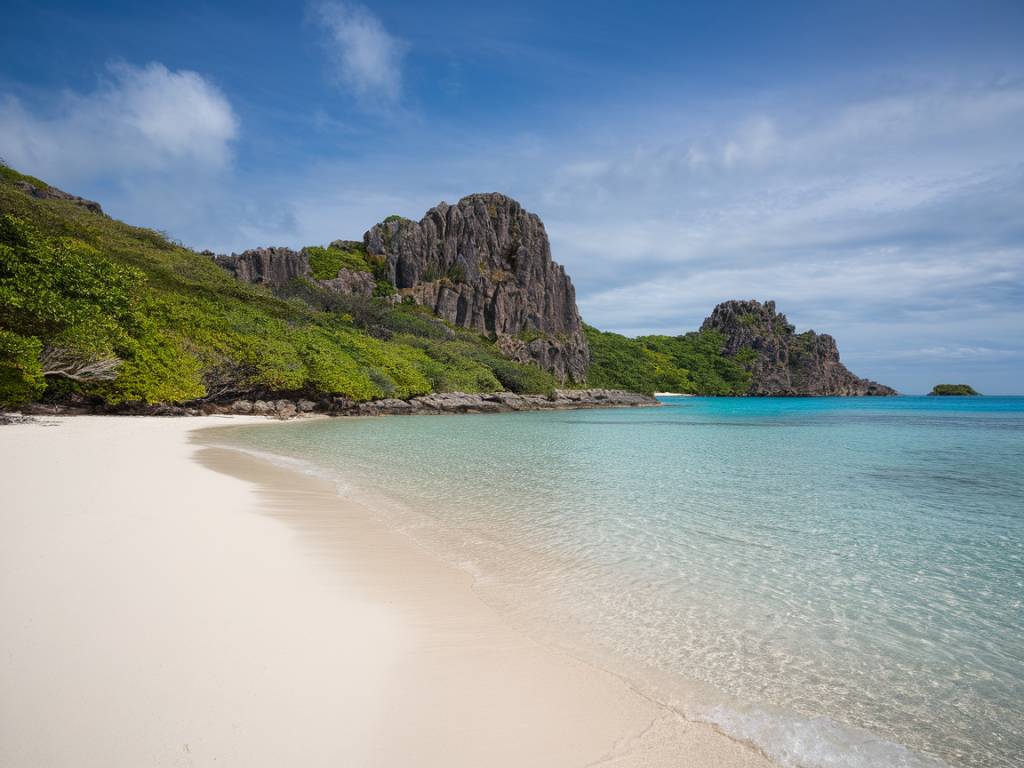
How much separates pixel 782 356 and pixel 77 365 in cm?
17891

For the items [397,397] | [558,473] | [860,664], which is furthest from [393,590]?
[397,397]

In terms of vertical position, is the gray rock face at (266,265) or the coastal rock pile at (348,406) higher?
the gray rock face at (266,265)

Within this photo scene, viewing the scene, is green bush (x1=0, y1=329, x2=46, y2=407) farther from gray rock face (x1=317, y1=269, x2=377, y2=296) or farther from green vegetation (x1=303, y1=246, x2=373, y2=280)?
green vegetation (x1=303, y1=246, x2=373, y2=280)

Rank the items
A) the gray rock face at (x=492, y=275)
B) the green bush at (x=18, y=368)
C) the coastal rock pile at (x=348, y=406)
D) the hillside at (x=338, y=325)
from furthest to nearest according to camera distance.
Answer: the gray rock face at (x=492, y=275)
the coastal rock pile at (x=348, y=406)
the hillside at (x=338, y=325)
the green bush at (x=18, y=368)

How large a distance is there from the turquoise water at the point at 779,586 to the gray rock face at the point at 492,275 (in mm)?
87724

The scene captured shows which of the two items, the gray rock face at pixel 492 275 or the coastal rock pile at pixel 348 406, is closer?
the coastal rock pile at pixel 348 406

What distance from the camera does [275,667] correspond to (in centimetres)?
398

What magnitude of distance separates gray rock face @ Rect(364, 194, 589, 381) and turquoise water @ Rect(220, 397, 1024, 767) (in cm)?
8772

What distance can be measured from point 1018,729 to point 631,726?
292 centimetres

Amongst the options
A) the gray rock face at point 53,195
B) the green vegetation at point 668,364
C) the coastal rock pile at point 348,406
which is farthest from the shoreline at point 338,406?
the gray rock face at point 53,195

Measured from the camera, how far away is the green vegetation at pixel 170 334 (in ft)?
72.7

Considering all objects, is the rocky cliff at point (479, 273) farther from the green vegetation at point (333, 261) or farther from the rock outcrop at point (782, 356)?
the rock outcrop at point (782, 356)

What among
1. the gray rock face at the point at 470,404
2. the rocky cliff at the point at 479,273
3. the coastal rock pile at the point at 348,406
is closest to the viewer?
the coastal rock pile at the point at 348,406

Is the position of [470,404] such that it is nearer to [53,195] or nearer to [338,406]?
[338,406]
